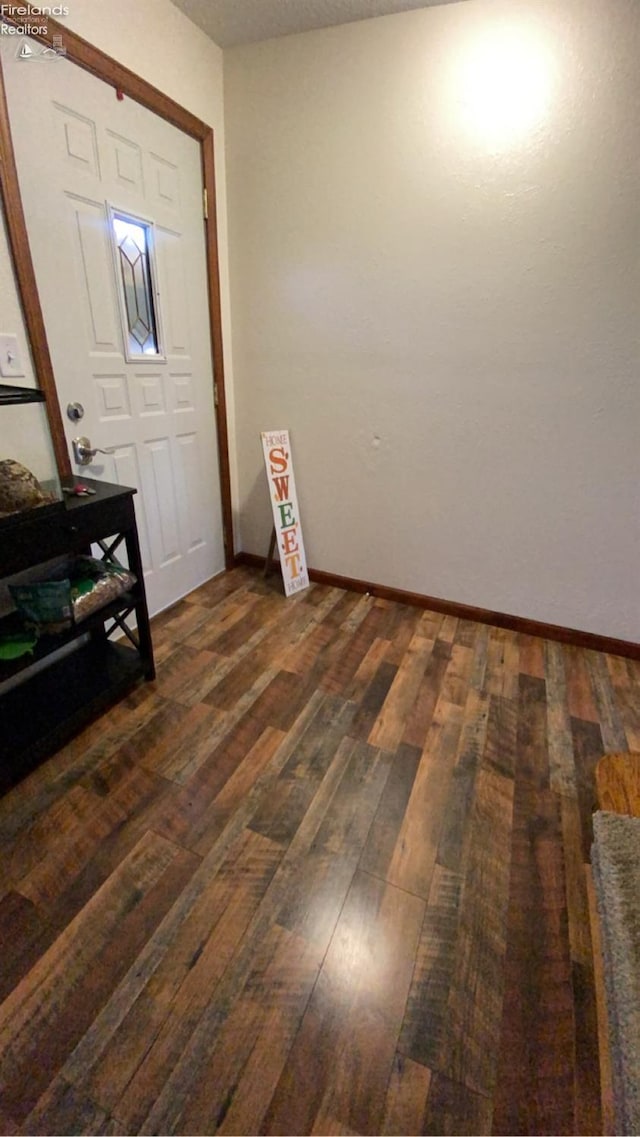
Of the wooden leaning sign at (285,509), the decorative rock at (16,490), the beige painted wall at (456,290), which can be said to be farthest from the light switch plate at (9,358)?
the beige painted wall at (456,290)

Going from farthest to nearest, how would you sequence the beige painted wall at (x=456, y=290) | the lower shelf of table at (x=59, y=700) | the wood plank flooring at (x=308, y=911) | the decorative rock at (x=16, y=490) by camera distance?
the beige painted wall at (x=456, y=290) < the lower shelf of table at (x=59, y=700) < the decorative rock at (x=16, y=490) < the wood plank flooring at (x=308, y=911)

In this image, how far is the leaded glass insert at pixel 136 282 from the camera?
1815mm

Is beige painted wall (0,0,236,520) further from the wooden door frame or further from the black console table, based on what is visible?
the black console table

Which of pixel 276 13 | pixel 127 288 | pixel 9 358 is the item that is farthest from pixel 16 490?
pixel 276 13

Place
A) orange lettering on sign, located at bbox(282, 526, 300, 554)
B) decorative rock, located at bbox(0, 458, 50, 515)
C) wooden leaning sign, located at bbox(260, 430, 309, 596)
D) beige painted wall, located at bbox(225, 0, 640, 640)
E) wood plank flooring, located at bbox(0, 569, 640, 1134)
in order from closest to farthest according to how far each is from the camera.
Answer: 1. wood plank flooring, located at bbox(0, 569, 640, 1134)
2. decorative rock, located at bbox(0, 458, 50, 515)
3. beige painted wall, located at bbox(225, 0, 640, 640)
4. wooden leaning sign, located at bbox(260, 430, 309, 596)
5. orange lettering on sign, located at bbox(282, 526, 300, 554)

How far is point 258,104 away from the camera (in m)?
2.12

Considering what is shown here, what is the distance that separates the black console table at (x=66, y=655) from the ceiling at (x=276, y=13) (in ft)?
6.64

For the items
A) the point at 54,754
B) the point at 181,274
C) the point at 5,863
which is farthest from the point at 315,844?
the point at 181,274

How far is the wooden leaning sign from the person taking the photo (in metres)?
2.49

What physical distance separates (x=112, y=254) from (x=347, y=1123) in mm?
2585

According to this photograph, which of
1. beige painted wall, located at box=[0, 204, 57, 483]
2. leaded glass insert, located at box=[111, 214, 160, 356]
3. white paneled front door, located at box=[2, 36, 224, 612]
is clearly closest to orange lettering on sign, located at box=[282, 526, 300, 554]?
white paneled front door, located at box=[2, 36, 224, 612]

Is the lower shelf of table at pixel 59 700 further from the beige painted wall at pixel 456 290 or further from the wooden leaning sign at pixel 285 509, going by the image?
the beige painted wall at pixel 456 290

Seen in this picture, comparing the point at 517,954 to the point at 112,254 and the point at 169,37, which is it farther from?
the point at 169,37

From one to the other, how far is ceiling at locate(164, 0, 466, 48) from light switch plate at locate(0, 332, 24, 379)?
1.63m
